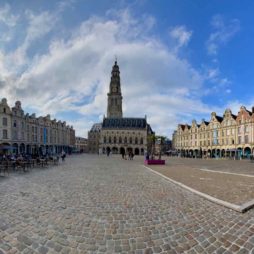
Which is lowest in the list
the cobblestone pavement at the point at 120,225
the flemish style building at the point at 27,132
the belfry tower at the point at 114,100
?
the cobblestone pavement at the point at 120,225

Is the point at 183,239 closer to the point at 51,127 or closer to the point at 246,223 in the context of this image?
the point at 246,223

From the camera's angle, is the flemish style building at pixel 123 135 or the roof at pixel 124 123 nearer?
the flemish style building at pixel 123 135

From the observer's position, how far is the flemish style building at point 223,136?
48.3 metres

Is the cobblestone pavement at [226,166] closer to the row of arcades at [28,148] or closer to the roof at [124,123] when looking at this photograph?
the row of arcades at [28,148]

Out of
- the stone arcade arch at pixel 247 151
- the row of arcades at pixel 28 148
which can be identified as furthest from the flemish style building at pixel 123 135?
the stone arcade arch at pixel 247 151

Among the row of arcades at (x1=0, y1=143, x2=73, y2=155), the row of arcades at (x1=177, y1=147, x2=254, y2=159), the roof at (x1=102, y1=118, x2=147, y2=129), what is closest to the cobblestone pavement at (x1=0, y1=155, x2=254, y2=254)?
the row of arcades at (x1=0, y1=143, x2=73, y2=155)

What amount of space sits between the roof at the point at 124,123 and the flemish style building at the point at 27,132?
23197 mm

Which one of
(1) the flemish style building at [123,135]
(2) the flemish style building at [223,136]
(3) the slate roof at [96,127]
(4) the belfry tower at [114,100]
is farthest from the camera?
(3) the slate roof at [96,127]

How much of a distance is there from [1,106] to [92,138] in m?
64.5

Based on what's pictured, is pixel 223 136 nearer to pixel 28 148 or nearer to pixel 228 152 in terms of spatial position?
pixel 228 152

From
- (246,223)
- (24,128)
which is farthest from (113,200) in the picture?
(24,128)

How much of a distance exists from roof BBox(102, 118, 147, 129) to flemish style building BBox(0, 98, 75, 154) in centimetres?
2320

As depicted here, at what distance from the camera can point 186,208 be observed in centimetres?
611

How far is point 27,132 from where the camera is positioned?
52531mm
